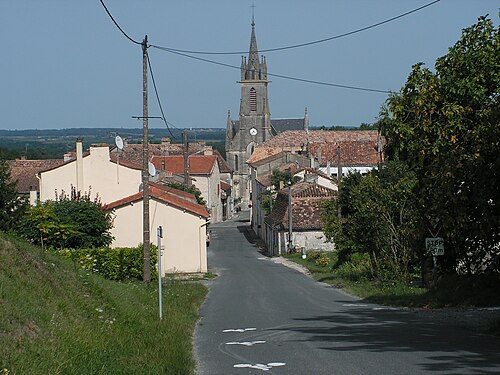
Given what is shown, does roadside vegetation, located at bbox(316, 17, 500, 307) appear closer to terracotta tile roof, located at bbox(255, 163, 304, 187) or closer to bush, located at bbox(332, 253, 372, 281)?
bush, located at bbox(332, 253, 372, 281)

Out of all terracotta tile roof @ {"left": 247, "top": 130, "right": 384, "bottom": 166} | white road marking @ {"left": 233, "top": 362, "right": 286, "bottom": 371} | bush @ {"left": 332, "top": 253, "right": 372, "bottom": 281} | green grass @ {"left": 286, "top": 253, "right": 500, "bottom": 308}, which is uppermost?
terracotta tile roof @ {"left": 247, "top": 130, "right": 384, "bottom": 166}

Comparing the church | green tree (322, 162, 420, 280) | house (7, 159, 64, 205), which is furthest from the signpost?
the church

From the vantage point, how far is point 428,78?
1838cm

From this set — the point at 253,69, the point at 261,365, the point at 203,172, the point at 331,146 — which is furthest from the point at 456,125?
the point at 253,69

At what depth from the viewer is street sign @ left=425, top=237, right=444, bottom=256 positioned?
26062 millimetres

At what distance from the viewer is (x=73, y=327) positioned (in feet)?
39.9

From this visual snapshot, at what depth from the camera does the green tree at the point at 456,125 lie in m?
16.7

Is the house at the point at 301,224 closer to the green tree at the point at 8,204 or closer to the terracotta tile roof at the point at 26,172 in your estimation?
the terracotta tile roof at the point at 26,172

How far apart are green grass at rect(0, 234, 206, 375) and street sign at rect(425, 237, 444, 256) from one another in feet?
31.3

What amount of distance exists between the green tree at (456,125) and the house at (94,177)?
3382cm

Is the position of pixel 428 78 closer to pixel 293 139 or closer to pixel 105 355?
pixel 105 355

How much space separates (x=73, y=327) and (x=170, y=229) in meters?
32.7

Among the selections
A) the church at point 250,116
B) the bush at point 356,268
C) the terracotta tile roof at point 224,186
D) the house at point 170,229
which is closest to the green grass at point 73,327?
the bush at point 356,268

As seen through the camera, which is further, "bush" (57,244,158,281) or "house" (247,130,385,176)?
"house" (247,130,385,176)
